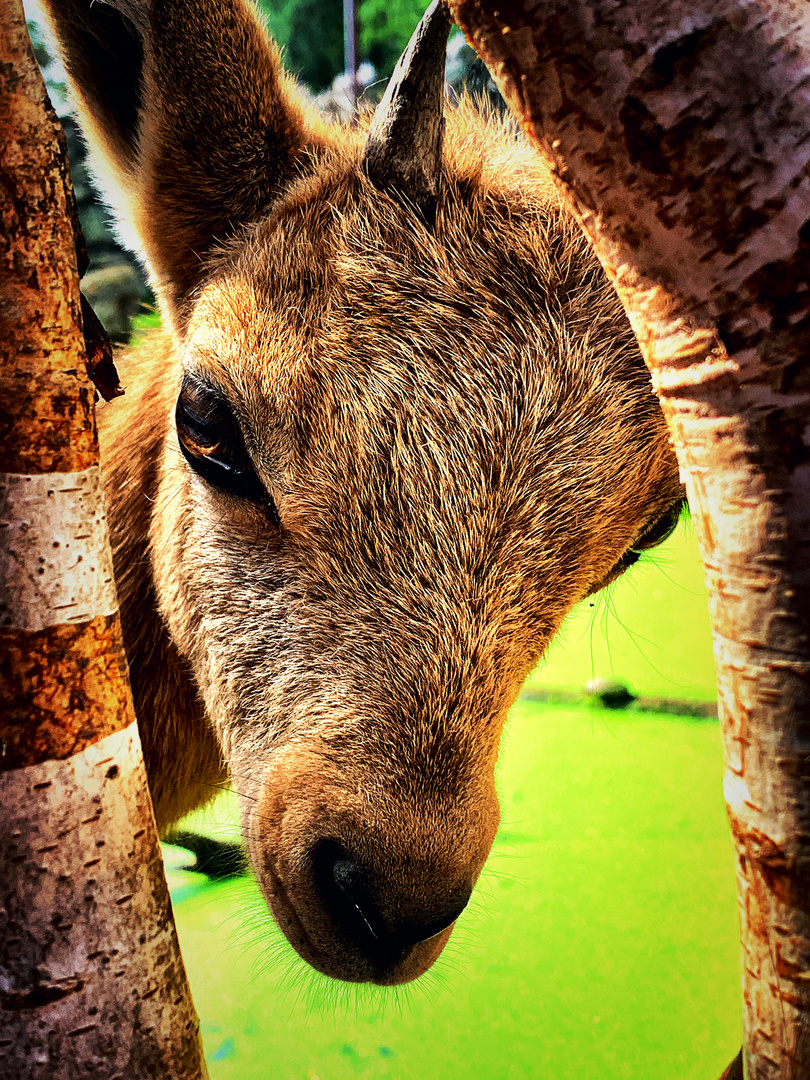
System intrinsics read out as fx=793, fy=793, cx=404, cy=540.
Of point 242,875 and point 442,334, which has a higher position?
point 442,334

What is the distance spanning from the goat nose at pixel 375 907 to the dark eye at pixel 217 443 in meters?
0.53

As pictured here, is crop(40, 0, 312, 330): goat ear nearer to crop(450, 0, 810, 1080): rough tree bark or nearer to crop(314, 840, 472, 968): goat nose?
crop(450, 0, 810, 1080): rough tree bark

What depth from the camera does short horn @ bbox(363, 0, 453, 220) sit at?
1.12m

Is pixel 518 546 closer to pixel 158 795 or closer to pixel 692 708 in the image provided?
pixel 158 795

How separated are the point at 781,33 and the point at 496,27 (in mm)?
Result: 232

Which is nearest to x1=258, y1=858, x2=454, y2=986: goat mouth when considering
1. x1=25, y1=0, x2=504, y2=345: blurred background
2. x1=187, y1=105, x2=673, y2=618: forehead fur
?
x1=187, y1=105, x2=673, y2=618: forehead fur

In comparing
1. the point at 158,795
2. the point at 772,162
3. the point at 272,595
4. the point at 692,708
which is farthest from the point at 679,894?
the point at 772,162

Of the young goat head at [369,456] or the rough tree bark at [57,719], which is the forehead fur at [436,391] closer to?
the young goat head at [369,456]

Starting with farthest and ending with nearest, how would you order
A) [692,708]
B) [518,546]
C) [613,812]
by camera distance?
1. [692,708]
2. [613,812]
3. [518,546]

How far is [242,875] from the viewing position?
1572 mm

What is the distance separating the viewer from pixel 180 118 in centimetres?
132

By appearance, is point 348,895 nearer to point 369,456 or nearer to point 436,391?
point 369,456

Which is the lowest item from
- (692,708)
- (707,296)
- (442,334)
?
(692,708)

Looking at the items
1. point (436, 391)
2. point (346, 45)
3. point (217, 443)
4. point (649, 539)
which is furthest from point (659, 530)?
point (346, 45)
